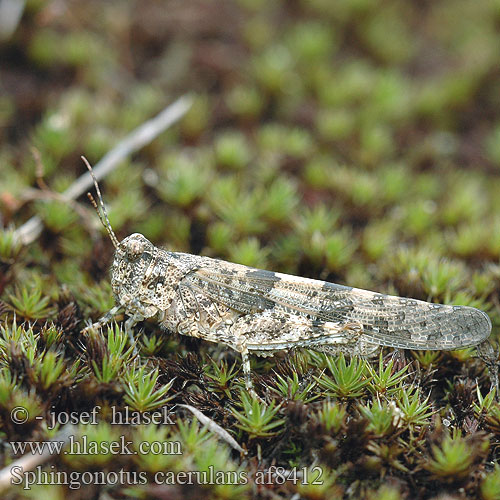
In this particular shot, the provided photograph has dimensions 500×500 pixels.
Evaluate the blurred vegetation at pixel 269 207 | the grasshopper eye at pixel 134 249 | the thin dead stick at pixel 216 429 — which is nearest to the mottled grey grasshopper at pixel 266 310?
the grasshopper eye at pixel 134 249

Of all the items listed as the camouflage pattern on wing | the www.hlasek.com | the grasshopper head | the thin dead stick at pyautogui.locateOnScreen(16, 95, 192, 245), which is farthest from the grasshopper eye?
the www.hlasek.com

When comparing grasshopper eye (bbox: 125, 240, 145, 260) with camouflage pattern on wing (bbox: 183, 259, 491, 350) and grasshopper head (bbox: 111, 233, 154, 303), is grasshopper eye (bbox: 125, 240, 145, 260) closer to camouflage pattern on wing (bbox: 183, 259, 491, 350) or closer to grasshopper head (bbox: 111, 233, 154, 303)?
grasshopper head (bbox: 111, 233, 154, 303)

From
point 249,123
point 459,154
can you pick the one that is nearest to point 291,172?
point 249,123

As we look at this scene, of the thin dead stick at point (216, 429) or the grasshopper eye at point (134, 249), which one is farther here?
the grasshopper eye at point (134, 249)

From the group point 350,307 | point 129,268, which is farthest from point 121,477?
point 350,307

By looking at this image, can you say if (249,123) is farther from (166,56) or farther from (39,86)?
(39,86)

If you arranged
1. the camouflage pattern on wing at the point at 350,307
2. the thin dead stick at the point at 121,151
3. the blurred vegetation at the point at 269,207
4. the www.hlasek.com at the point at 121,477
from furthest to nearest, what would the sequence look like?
the thin dead stick at the point at 121,151
the camouflage pattern on wing at the point at 350,307
the blurred vegetation at the point at 269,207
the www.hlasek.com at the point at 121,477

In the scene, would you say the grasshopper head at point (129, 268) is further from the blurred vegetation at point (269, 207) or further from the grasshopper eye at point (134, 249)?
the blurred vegetation at point (269, 207)
